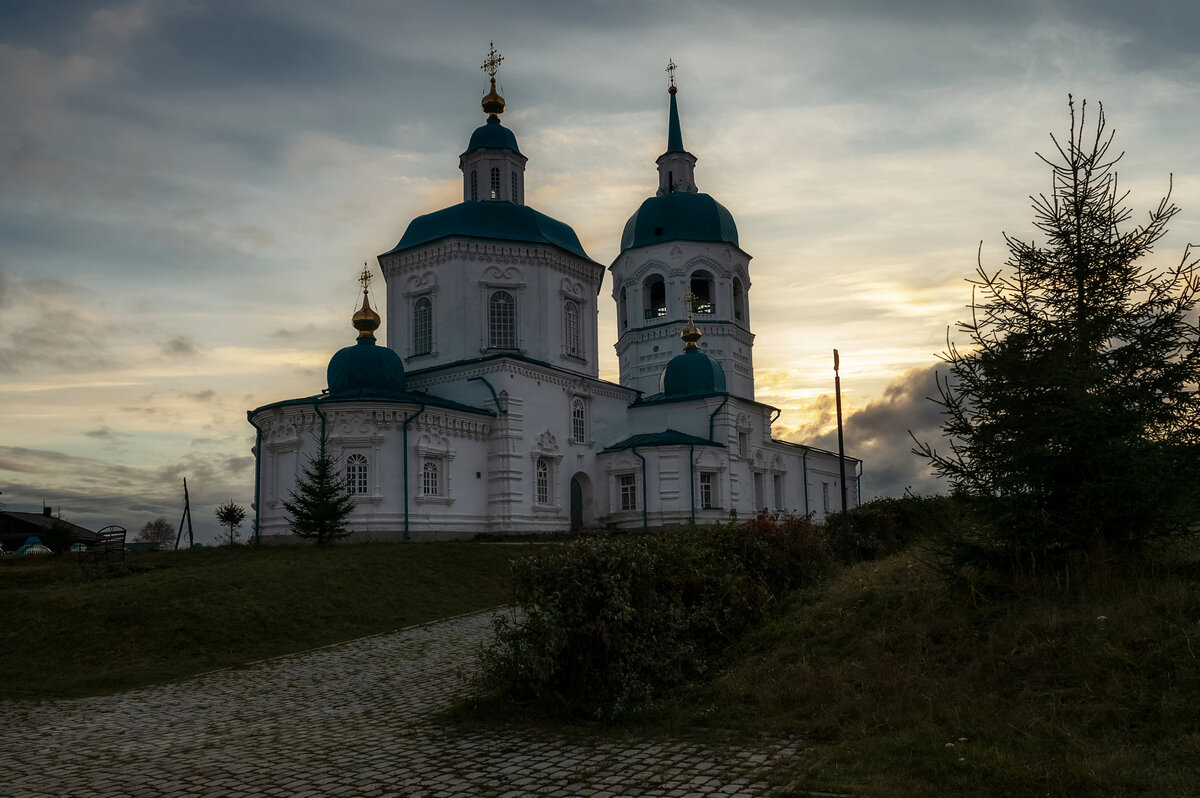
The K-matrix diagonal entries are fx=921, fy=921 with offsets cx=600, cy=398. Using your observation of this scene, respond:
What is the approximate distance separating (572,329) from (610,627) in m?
25.5

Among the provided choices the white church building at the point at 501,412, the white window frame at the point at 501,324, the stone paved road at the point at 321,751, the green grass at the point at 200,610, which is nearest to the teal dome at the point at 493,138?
the white church building at the point at 501,412

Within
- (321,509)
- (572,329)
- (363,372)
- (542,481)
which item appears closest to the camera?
(321,509)

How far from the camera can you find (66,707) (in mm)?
10680

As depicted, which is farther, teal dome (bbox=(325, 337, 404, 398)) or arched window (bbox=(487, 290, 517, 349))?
arched window (bbox=(487, 290, 517, 349))

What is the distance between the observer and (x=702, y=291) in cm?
4222

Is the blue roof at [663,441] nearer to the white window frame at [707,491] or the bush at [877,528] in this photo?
the white window frame at [707,491]

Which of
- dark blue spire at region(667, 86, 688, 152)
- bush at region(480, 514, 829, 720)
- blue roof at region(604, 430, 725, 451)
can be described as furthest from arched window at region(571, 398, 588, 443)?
bush at region(480, 514, 829, 720)

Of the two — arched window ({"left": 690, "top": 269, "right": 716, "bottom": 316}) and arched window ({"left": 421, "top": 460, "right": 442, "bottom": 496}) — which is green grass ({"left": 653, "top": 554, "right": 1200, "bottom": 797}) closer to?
arched window ({"left": 421, "top": 460, "right": 442, "bottom": 496})

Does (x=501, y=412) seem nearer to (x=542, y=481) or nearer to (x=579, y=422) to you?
(x=542, y=481)

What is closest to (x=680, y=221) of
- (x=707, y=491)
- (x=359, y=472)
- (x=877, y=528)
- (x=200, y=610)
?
(x=707, y=491)

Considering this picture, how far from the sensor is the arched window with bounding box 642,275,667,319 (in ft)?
139

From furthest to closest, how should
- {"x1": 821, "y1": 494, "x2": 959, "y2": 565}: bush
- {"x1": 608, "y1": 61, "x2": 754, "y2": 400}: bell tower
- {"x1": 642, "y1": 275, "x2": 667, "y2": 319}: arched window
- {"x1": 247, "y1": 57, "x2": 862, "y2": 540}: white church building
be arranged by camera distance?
{"x1": 642, "y1": 275, "x2": 667, "y2": 319}: arched window
{"x1": 608, "y1": 61, "x2": 754, "y2": 400}: bell tower
{"x1": 247, "y1": 57, "x2": 862, "y2": 540}: white church building
{"x1": 821, "y1": 494, "x2": 959, "y2": 565}: bush

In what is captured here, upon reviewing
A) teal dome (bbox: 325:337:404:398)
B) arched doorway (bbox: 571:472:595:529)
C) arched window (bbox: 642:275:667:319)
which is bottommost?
arched doorway (bbox: 571:472:595:529)

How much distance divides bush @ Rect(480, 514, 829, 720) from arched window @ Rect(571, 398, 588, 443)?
2226 cm
